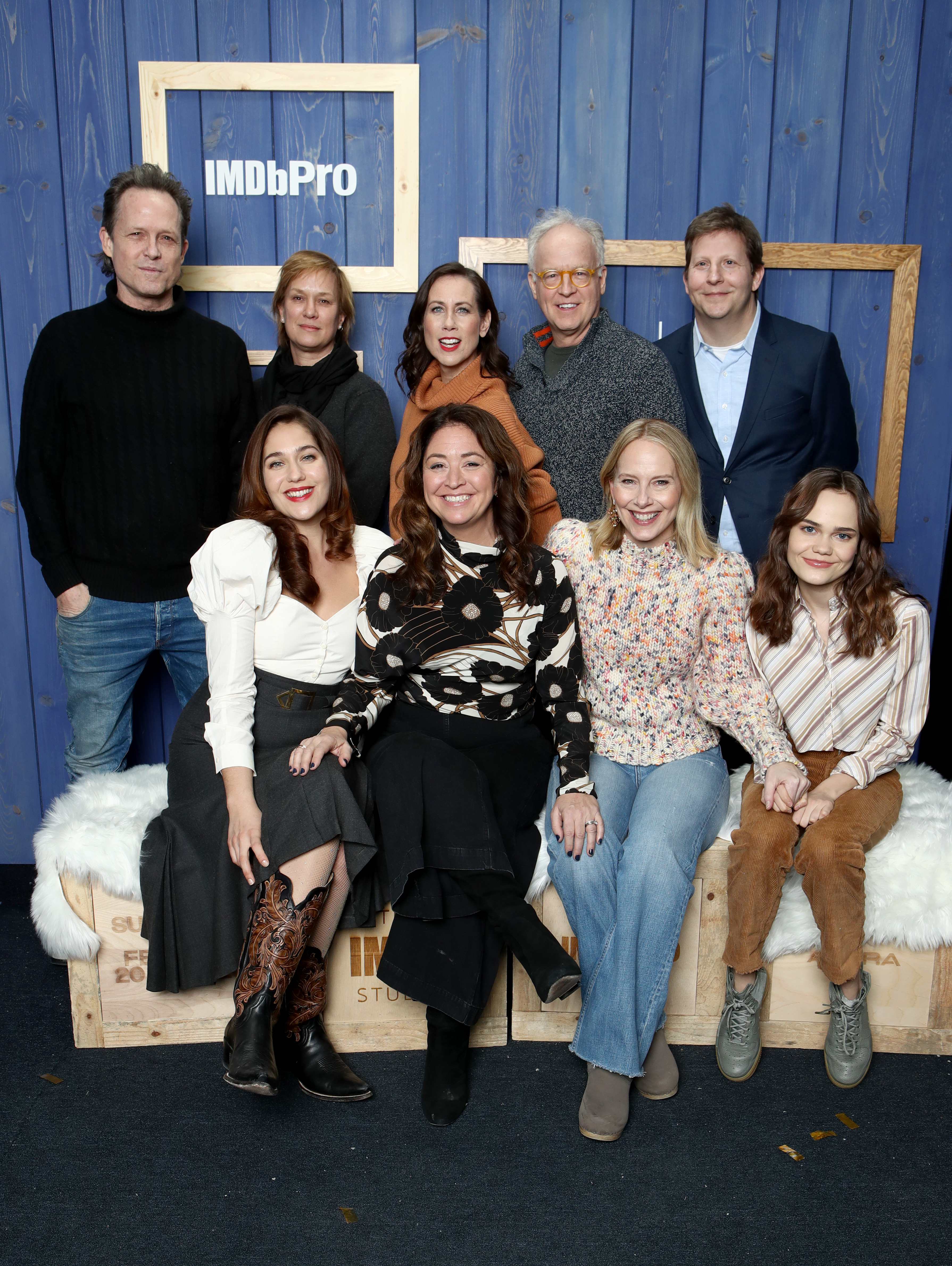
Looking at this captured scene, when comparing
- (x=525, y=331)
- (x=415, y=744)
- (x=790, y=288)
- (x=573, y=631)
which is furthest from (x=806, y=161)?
(x=415, y=744)

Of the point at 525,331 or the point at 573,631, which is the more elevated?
the point at 525,331

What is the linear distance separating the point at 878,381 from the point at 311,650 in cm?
186

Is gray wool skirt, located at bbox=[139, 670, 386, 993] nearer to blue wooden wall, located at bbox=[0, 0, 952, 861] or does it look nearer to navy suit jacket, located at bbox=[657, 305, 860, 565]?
navy suit jacket, located at bbox=[657, 305, 860, 565]

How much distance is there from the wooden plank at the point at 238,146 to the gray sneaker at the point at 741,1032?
2148 mm

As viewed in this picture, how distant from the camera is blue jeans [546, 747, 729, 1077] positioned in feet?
5.97

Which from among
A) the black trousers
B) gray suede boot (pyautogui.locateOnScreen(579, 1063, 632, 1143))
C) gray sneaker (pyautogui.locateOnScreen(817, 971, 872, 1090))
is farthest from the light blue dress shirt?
gray suede boot (pyautogui.locateOnScreen(579, 1063, 632, 1143))

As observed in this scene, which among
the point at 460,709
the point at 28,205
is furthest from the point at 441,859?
the point at 28,205

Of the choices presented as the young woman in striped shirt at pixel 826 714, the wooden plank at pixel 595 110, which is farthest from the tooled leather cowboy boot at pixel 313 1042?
the wooden plank at pixel 595 110

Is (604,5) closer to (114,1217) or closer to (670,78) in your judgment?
(670,78)

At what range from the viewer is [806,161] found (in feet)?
8.74

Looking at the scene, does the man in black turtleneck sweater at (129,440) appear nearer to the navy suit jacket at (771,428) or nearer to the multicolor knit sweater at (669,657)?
the multicolor knit sweater at (669,657)

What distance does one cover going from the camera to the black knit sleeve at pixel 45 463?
2400mm

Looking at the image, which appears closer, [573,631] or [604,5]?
[573,631]

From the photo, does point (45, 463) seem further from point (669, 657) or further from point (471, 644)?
point (669, 657)
